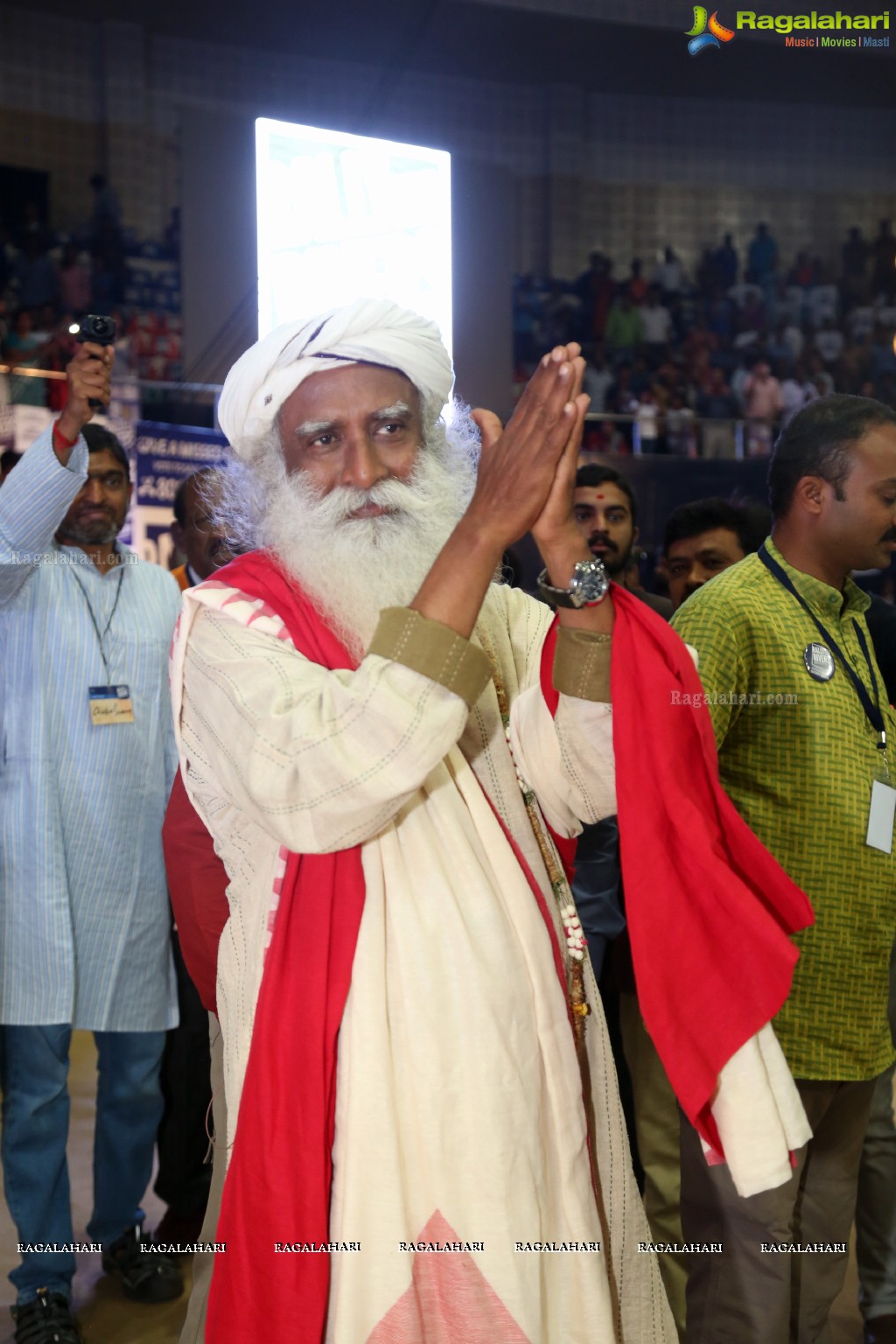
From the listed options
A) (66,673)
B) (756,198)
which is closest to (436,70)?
(756,198)

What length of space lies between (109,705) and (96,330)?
91 cm

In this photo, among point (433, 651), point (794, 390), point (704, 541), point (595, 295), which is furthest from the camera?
point (595, 295)

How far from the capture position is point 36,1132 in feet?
9.39

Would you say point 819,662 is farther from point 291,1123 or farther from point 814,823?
point 291,1123

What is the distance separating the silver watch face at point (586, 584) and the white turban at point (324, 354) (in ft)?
1.43

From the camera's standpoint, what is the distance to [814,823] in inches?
90.1

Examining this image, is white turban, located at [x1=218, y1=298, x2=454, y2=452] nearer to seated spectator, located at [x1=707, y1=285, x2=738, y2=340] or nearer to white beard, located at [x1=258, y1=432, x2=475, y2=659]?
white beard, located at [x1=258, y1=432, x2=475, y2=659]

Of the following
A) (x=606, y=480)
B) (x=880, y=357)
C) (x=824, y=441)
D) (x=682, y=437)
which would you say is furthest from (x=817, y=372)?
(x=824, y=441)

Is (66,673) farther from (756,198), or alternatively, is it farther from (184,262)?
(756,198)

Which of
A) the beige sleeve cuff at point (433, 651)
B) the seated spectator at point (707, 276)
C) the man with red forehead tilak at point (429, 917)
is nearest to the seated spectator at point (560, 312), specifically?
the seated spectator at point (707, 276)

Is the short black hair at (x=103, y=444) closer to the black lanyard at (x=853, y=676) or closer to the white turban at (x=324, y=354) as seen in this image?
the white turban at (x=324, y=354)

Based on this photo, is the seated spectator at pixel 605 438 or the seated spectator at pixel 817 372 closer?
the seated spectator at pixel 605 438

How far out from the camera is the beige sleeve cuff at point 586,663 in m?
1.56

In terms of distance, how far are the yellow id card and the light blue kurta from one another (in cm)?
2
